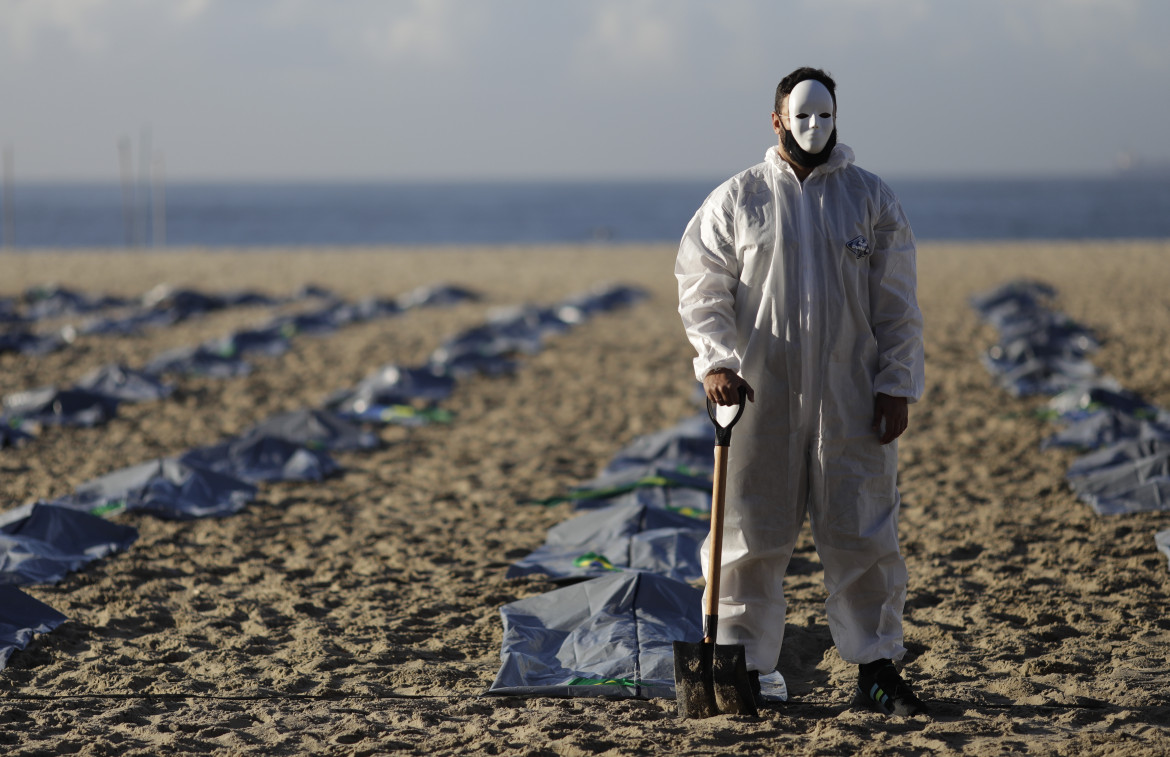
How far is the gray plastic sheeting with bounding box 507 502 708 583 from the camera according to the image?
459cm

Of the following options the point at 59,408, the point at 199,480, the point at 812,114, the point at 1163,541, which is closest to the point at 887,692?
the point at 812,114

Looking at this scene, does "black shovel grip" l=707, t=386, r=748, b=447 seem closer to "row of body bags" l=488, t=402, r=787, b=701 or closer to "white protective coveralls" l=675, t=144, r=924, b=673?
"white protective coveralls" l=675, t=144, r=924, b=673

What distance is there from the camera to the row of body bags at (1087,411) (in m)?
5.37

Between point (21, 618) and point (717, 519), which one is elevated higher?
point (717, 519)

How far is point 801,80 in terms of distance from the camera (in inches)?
114

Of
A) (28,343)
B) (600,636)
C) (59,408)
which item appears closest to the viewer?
(600,636)

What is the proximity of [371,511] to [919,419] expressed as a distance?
418cm

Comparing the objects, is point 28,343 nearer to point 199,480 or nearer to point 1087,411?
point 199,480

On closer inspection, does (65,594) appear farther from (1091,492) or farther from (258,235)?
(258,235)

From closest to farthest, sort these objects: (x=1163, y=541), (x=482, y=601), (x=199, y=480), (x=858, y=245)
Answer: (x=858, y=245)
(x=482, y=601)
(x=1163, y=541)
(x=199, y=480)

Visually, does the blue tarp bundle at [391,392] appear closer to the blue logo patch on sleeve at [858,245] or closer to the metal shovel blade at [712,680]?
the metal shovel blade at [712,680]

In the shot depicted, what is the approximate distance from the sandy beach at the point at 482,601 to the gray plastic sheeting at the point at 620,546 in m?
0.17

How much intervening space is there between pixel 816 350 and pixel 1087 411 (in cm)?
547

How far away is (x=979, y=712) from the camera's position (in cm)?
306
